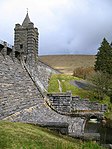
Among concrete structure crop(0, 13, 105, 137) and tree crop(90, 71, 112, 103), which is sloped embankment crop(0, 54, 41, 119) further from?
tree crop(90, 71, 112, 103)

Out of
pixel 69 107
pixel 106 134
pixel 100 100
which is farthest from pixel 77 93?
pixel 106 134

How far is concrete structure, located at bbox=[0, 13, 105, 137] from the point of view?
23766 mm

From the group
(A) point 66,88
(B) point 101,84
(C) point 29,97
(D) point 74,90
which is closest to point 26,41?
(C) point 29,97

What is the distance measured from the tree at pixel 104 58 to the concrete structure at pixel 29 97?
38.5 ft

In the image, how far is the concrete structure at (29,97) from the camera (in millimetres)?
23766

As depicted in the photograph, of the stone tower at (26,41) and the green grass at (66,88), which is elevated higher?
the stone tower at (26,41)

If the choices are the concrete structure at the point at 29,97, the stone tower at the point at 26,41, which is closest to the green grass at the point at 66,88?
the concrete structure at the point at 29,97

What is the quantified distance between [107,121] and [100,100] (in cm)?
668

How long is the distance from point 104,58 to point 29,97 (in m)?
24.8

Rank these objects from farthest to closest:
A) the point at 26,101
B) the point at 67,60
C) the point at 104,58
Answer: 1. the point at 67,60
2. the point at 104,58
3. the point at 26,101

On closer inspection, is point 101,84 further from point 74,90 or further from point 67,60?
point 67,60

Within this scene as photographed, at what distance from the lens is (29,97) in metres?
30.1

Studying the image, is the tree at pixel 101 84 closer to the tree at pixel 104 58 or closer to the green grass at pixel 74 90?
the green grass at pixel 74 90

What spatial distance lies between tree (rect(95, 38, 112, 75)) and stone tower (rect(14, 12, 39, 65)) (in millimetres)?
16167
